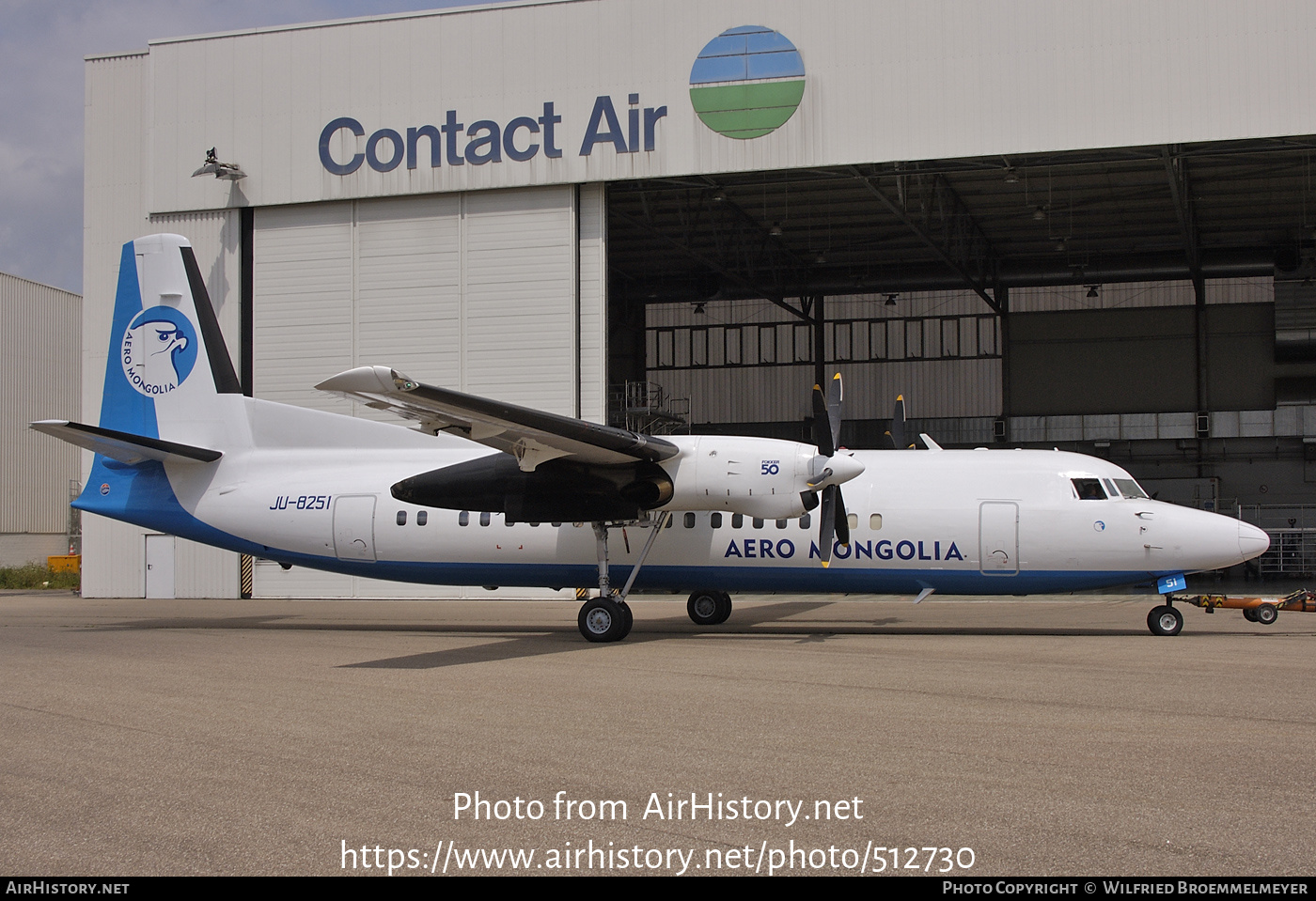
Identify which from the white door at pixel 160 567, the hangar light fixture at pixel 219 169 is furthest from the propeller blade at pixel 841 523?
the white door at pixel 160 567

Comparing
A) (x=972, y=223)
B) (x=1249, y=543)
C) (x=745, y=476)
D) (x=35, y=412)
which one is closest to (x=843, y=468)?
(x=745, y=476)

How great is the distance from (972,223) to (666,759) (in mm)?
33199

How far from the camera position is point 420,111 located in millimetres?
28516

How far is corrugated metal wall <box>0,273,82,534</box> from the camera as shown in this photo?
47719 mm

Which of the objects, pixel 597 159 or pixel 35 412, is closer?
pixel 597 159

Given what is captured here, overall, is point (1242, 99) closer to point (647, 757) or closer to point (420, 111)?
point (420, 111)

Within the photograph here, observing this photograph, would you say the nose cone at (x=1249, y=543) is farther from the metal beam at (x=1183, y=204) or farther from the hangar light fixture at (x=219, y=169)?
the hangar light fixture at (x=219, y=169)

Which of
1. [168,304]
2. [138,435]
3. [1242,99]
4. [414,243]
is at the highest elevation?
[1242,99]

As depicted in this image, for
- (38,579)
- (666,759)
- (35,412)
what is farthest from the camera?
(35,412)

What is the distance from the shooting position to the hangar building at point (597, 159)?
990 inches

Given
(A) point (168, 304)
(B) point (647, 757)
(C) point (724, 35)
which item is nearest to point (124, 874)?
(B) point (647, 757)

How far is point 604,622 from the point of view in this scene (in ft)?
53.5

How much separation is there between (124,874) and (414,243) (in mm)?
25624

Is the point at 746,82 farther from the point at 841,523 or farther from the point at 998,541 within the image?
the point at 998,541
